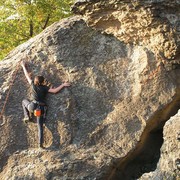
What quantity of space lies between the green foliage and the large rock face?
930cm

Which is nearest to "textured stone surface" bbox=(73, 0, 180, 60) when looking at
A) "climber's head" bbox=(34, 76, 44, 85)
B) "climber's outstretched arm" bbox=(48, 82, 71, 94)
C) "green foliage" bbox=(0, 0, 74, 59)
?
"climber's outstretched arm" bbox=(48, 82, 71, 94)

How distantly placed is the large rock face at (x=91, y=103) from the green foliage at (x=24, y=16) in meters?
9.30

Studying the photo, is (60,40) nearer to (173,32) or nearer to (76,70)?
(76,70)

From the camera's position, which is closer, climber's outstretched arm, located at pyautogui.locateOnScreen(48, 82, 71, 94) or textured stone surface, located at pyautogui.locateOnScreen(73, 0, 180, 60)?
textured stone surface, located at pyautogui.locateOnScreen(73, 0, 180, 60)

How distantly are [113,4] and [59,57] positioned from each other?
7.48 ft

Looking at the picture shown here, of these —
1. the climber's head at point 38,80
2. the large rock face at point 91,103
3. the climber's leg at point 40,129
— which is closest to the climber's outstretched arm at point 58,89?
the large rock face at point 91,103

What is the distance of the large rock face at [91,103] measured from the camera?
9.60m

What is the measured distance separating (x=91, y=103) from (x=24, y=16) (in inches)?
451

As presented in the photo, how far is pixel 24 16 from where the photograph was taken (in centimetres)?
2009

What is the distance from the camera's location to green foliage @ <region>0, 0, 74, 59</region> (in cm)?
1992

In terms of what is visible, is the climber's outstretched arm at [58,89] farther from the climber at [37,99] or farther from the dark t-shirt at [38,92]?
the dark t-shirt at [38,92]

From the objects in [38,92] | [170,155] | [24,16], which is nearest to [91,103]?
[38,92]

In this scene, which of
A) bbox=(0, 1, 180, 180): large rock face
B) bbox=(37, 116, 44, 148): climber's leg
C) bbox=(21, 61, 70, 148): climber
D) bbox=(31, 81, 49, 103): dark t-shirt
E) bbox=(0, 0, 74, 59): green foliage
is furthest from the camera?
bbox=(0, 0, 74, 59): green foliage

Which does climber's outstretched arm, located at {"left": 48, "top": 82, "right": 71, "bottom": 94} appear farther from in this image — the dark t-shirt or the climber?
the dark t-shirt
